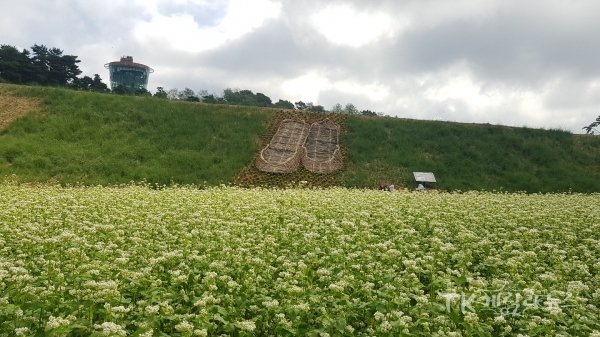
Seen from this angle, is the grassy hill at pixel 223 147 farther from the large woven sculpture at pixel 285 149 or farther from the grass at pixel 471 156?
the large woven sculpture at pixel 285 149

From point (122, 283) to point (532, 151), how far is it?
96.5ft

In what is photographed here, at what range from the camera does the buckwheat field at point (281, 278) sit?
15.3ft

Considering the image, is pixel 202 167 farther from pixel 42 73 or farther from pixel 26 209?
pixel 42 73

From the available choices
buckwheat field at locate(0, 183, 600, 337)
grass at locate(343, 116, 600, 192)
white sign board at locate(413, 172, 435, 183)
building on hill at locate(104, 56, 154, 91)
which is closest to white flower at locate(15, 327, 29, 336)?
buckwheat field at locate(0, 183, 600, 337)

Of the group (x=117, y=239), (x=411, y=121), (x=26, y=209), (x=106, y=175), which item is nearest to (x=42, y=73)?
(x=106, y=175)

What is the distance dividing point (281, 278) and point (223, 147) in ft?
72.0

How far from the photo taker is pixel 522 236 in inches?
335

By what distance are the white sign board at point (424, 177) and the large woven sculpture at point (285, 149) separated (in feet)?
22.8

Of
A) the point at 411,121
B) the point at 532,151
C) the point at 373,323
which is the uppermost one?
the point at 411,121

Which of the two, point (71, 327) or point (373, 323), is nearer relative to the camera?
point (71, 327)

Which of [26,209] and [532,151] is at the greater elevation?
[532,151]

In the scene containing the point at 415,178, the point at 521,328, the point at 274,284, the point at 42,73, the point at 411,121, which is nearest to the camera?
the point at 521,328

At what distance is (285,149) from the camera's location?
27.5m

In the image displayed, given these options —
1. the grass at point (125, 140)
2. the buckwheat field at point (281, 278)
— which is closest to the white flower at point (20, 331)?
the buckwheat field at point (281, 278)
